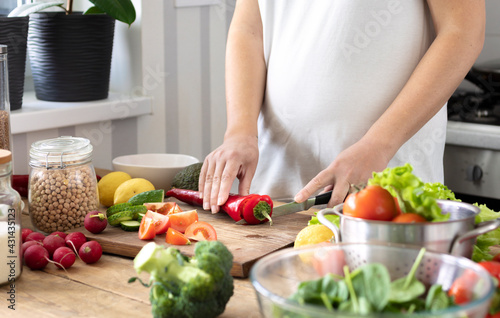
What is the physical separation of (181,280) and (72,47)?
4.35 ft

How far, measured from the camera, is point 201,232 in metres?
1.20

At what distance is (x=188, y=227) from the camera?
4.01 feet

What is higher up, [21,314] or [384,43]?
[384,43]

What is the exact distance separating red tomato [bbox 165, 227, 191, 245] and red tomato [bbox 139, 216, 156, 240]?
0.04 meters

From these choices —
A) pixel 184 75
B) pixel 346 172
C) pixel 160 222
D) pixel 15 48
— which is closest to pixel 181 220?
pixel 160 222

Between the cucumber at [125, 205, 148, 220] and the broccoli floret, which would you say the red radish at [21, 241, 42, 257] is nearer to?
the cucumber at [125, 205, 148, 220]

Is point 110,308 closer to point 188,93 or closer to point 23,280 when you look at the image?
point 23,280

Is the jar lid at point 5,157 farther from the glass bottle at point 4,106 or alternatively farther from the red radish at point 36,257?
the glass bottle at point 4,106

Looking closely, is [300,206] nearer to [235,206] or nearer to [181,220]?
[235,206]

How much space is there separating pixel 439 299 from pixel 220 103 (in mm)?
1951

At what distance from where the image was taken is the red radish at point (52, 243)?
3.62 feet

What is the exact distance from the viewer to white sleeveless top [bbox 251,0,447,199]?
4.87 ft

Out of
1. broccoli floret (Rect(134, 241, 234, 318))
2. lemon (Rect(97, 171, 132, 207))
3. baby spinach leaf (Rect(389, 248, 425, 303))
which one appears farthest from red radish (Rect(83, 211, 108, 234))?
baby spinach leaf (Rect(389, 248, 425, 303))

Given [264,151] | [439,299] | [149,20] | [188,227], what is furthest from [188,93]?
[439,299]
